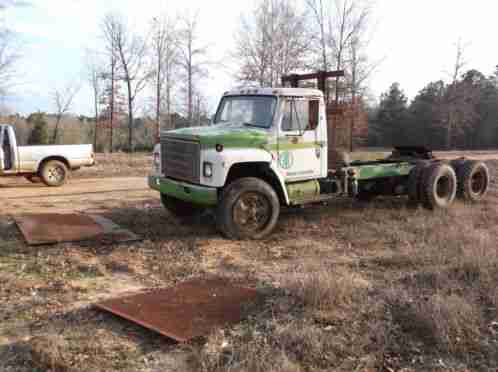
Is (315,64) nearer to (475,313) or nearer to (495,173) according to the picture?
(495,173)

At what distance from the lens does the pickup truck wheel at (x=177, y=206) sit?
895 cm

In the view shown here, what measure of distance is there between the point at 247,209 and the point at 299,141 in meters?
1.46

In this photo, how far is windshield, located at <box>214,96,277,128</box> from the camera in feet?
25.9

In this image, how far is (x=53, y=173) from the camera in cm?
1395

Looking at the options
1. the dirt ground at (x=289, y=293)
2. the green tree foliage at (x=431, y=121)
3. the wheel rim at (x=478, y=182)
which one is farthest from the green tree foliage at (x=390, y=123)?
the dirt ground at (x=289, y=293)

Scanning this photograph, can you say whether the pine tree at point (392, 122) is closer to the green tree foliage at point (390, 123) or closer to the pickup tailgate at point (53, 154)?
the green tree foliage at point (390, 123)

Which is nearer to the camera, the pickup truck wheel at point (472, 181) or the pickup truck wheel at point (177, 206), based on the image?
the pickup truck wheel at point (177, 206)

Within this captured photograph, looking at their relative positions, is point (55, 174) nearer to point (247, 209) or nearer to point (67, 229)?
point (67, 229)

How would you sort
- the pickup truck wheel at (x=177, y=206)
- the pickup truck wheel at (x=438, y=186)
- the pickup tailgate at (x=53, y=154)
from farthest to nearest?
the pickup tailgate at (x=53, y=154) → the pickup truck wheel at (x=438, y=186) → the pickup truck wheel at (x=177, y=206)

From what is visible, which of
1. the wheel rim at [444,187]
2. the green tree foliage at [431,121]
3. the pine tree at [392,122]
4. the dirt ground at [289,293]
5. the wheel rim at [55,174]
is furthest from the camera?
the pine tree at [392,122]

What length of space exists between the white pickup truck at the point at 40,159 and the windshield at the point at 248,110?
714 cm

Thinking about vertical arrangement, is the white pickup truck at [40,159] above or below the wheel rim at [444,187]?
above

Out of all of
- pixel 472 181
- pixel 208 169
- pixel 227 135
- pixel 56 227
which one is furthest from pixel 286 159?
pixel 472 181

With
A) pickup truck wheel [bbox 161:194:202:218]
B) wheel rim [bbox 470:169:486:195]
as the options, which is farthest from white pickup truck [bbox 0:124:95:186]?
wheel rim [bbox 470:169:486:195]
